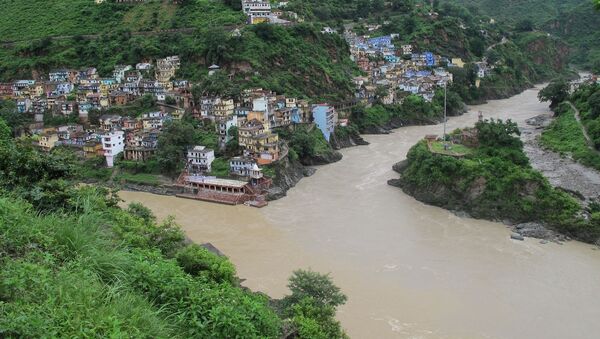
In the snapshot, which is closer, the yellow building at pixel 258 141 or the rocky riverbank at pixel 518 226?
the rocky riverbank at pixel 518 226

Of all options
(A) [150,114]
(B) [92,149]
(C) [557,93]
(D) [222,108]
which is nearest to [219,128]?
(D) [222,108]

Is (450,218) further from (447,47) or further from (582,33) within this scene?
(582,33)

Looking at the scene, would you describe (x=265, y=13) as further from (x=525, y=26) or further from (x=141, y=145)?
(x=525, y=26)

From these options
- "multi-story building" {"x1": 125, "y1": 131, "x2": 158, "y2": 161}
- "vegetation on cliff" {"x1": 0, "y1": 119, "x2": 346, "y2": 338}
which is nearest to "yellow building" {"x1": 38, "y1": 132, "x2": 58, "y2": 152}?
"multi-story building" {"x1": 125, "y1": 131, "x2": 158, "y2": 161}

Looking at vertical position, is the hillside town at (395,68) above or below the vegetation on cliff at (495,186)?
above

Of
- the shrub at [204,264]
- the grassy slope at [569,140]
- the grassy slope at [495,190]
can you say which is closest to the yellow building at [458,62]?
the grassy slope at [569,140]

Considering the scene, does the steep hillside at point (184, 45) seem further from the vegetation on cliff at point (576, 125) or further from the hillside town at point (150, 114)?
the vegetation on cliff at point (576, 125)
